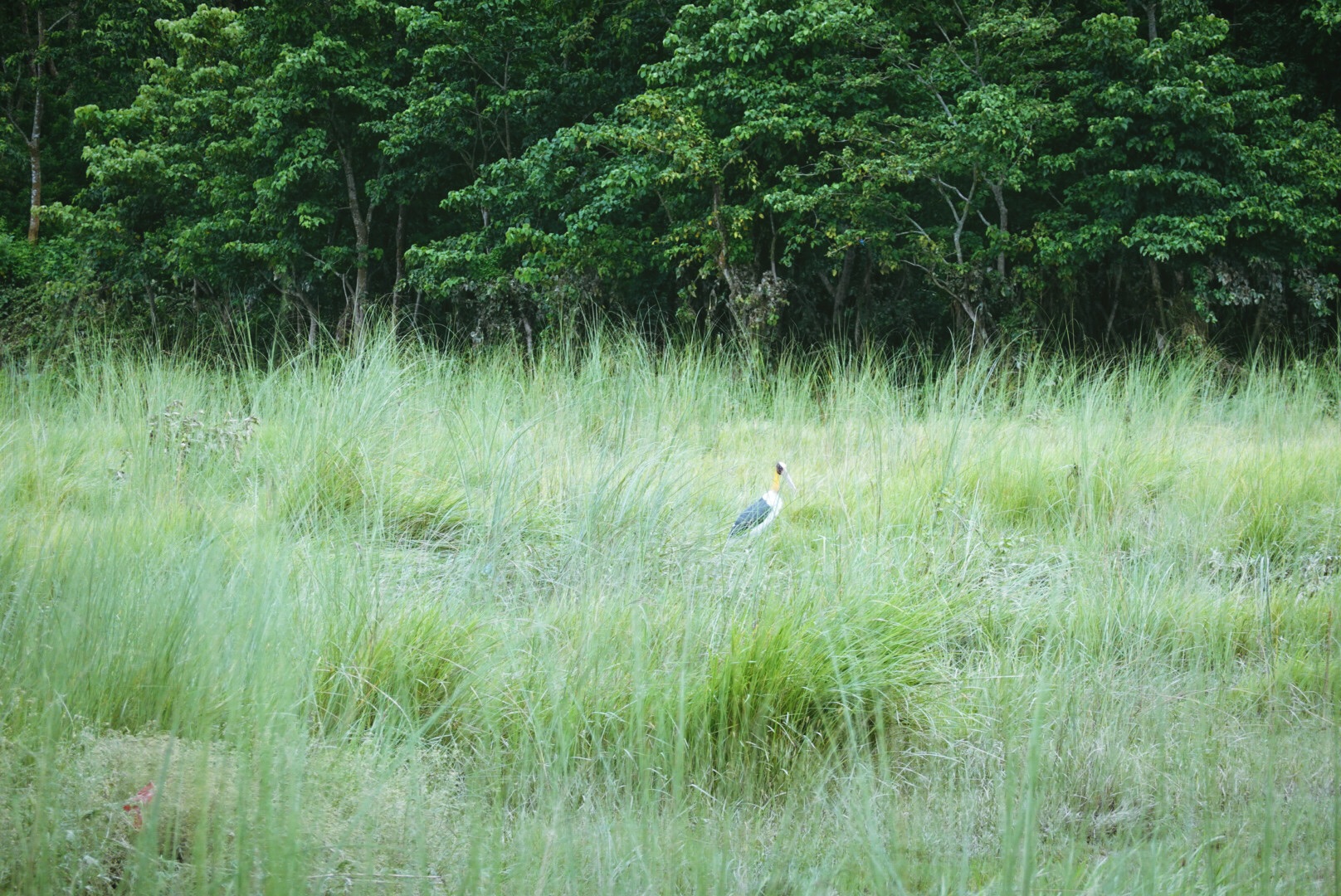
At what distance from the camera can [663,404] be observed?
546 centimetres

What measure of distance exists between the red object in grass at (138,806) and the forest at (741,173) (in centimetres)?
639

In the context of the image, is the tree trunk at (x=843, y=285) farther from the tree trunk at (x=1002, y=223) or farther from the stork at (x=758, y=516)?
the stork at (x=758, y=516)

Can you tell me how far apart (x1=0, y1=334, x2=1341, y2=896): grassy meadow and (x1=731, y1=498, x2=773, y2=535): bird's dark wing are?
0.11 meters

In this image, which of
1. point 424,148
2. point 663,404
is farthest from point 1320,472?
point 424,148

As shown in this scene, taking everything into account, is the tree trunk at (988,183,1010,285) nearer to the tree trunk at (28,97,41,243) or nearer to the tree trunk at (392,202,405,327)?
the tree trunk at (392,202,405,327)

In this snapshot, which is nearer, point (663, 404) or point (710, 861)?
point (710, 861)

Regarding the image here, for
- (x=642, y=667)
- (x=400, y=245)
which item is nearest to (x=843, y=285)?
(x=400, y=245)

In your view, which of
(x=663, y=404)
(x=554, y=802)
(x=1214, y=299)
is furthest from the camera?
(x=1214, y=299)

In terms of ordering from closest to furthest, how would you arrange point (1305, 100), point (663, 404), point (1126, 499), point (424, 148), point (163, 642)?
point (163, 642)
point (1126, 499)
point (663, 404)
point (1305, 100)
point (424, 148)

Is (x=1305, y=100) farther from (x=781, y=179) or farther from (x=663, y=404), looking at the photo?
(x=663, y=404)

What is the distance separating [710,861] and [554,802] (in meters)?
0.31

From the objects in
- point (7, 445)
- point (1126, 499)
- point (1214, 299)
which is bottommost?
point (7, 445)

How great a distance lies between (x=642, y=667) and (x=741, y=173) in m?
9.84

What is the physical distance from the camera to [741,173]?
11.2 m
